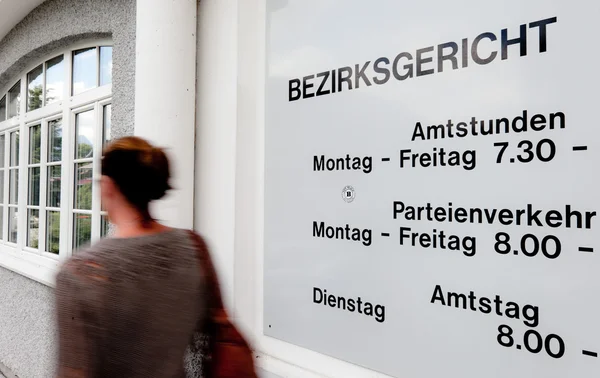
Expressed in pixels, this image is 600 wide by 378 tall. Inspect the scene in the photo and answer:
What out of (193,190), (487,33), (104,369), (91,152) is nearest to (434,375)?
(104,369)

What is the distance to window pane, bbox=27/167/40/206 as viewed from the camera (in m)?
4.94

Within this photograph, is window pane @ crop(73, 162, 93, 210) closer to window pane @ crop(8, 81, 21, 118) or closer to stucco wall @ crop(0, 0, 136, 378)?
stucco wall @ crop(0, 0, 136, 378)

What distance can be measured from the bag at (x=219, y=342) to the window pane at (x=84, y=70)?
3165mm

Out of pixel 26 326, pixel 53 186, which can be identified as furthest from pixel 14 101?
pixel 26 326

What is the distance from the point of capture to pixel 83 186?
4.02 metres

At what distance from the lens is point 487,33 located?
1.55 meters

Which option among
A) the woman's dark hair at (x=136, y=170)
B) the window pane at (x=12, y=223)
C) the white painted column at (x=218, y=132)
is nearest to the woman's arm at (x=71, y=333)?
the woman's dark hair at (x=136, y=170)

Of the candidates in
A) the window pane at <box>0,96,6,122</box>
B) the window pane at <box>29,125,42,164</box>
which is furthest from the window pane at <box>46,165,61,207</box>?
the window pane at <box>0,96,6,122</box>

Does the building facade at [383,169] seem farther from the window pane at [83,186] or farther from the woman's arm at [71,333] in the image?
the window pane at [83,186]

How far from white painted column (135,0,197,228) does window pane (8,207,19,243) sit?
3937 mm

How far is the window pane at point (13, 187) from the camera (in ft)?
18.6

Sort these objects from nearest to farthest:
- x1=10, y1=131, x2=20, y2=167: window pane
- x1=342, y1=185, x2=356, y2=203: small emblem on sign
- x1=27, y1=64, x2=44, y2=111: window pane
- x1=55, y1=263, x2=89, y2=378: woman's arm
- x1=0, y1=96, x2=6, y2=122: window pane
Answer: x1=55, y1=263, x2=89, y2=378: woman's arm
x1=342, y1=185, x2=356, y2=203: small emblem on sign
x1=27, y1=64, x2=44, y2=111: window pane
x1=10, y1=131, x2=20, y2=167: window pane
x1=0, y1=96, x2=6, y2=122: window pane

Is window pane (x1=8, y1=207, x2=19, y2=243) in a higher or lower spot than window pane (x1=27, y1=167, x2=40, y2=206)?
lower

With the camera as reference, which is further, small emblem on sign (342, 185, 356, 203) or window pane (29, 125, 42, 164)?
window pane (29, 125, 42, 164)
